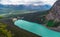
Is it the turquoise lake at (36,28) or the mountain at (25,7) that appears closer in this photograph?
the turquoise lake at (36,28)

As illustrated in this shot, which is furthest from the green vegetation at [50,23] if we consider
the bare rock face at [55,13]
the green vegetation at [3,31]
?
the green vegetation at [3,31]

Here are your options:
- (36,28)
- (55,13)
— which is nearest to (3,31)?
Result: (36,28)

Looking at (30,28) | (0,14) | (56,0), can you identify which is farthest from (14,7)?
(56,0)

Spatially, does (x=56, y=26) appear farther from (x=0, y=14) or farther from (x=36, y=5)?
(x=0, y=14)

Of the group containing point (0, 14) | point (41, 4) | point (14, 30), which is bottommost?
point (14, 30)

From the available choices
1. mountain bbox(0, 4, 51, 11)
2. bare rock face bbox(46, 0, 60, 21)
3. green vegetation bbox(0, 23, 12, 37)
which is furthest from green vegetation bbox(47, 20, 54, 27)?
green vegetation bbox(0, 23, 12, 37)

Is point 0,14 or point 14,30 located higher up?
point 0,14

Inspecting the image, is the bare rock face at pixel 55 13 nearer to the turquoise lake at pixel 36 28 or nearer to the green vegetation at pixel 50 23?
the green vegetation at pixel 50 23
